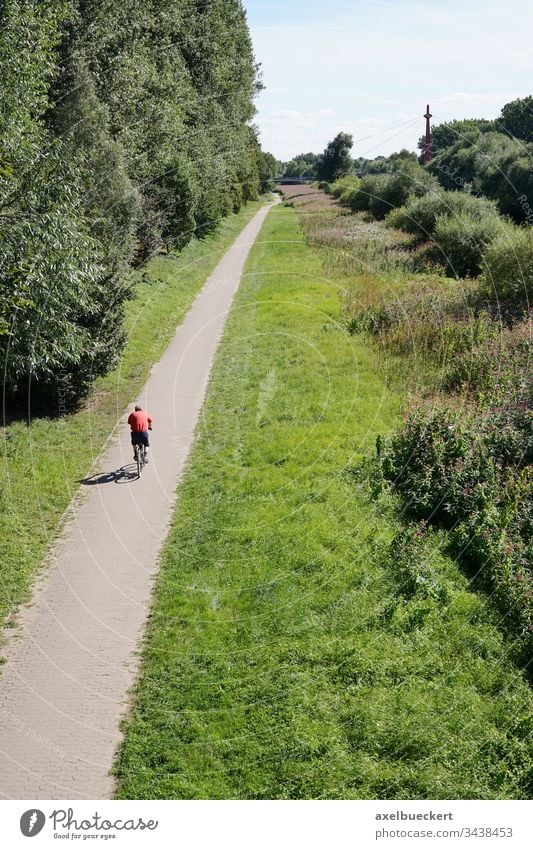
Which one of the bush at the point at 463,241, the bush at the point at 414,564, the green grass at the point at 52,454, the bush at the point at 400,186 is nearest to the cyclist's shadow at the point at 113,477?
the green grass at the point at 52,454

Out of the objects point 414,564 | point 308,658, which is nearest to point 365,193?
point 414,564

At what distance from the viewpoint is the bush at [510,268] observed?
30609mm

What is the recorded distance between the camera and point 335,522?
1571 centimetres

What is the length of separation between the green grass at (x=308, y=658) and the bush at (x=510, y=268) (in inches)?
573

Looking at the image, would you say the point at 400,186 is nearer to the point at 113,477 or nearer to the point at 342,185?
the point at 342,185

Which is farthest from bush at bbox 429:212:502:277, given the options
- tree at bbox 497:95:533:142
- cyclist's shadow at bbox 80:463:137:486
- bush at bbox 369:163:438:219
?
tree at bbox 497:95:533:142

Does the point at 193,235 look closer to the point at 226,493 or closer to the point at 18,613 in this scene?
the point at 226,493

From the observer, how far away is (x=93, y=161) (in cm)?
3061

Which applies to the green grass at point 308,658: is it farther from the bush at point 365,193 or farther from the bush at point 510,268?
the bush at point 365,193

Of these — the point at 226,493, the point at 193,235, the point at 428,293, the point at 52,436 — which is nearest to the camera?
the point at 226,493

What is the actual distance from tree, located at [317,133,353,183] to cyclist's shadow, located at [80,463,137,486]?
6331 centimetres

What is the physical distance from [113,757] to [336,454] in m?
10.5
